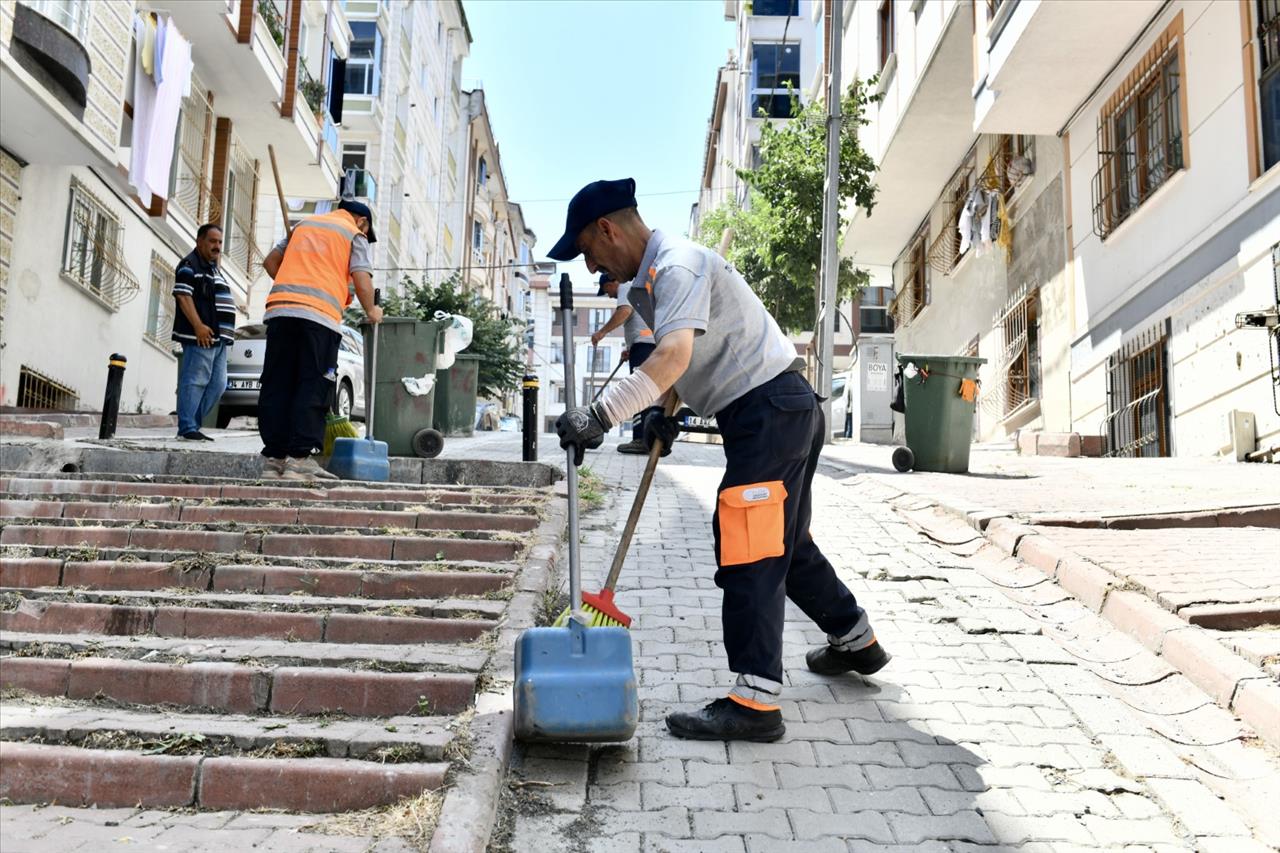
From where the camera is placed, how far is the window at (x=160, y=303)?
16.4m

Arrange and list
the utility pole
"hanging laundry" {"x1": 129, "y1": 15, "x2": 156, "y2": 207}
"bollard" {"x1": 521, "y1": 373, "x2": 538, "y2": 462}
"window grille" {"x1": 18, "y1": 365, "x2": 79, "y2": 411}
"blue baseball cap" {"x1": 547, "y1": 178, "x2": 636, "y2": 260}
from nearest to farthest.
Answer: "blue baseball cap" {"x1": 547, "y1": 178, "x2": 636, "y2": 260} → "bollard" {"x1": 521, "y1": 373, "x2": 538, "y2": 462} → "window grille" {"x1": 18, "y1": 365, "x2": 79, "y2": 411} → "hanging laundry" {"x1": 129, "y1": 15, "x2": 156, "y2": 207} → the utility pole

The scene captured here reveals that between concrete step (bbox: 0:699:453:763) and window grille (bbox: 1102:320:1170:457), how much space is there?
10197 mm

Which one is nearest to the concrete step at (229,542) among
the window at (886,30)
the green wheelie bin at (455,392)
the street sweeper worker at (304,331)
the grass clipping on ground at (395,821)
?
the street sweeper worker at (304,331)

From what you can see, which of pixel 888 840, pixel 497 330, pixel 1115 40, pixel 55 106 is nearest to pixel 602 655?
Answer: pixel 888 840

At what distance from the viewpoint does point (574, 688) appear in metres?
2.95

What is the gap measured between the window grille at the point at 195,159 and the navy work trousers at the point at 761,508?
617 inches

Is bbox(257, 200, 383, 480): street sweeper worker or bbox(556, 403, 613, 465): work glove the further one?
bbox(257, 200, 383, 480): street sweeper worker

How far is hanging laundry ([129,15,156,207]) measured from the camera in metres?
13.5

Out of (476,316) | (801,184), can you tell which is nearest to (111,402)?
(801,184)

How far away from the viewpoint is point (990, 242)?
17.0 metres

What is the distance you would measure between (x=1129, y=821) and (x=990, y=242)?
606 inches

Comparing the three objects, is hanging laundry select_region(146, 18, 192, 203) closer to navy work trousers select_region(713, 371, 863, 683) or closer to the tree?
the tree

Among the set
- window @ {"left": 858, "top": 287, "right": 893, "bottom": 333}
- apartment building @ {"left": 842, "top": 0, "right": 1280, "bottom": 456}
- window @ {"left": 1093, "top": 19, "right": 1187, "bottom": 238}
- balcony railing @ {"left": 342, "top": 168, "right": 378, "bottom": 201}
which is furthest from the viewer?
window @ {"left": 858, "top": 287, "right": 893, "bottom": 333}

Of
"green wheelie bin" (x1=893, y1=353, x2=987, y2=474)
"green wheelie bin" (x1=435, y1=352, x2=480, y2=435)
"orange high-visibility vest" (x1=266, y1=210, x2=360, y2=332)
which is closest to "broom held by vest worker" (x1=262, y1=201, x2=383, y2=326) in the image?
"orange high-visibility vest" (x1=266, y1=210, x2=360, y2=332)
